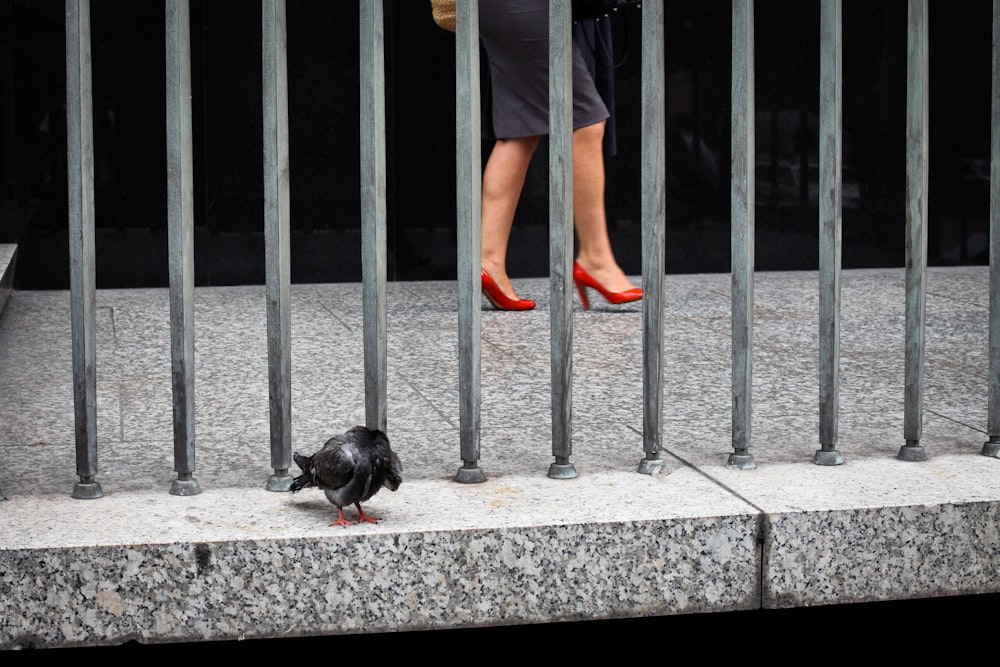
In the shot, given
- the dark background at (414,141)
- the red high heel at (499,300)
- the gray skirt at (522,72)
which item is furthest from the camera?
the dark background at (414,141)

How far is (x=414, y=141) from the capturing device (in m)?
7.31

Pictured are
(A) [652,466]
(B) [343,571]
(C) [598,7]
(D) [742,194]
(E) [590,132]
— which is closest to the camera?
(B) [343,571]

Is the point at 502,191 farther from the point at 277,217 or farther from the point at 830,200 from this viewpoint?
the point at 277,217

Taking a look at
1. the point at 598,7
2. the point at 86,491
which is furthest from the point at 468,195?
the point at 598,7

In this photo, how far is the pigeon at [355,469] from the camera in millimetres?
2504

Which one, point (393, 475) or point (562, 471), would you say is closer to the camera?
point (393, 475)

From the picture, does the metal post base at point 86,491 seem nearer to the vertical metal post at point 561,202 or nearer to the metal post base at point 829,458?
the vertical metal post at point 561,202

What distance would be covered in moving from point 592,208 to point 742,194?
3156mm

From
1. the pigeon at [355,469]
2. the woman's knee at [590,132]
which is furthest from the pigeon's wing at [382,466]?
the woman's knee at [590,132]

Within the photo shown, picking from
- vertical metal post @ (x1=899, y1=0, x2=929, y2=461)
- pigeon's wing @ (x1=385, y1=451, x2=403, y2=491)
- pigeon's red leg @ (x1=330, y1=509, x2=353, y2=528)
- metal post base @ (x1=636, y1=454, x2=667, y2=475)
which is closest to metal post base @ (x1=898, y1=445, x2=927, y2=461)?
vertical metal post @ (x1=899, y1=0, x2=929, y2=461)

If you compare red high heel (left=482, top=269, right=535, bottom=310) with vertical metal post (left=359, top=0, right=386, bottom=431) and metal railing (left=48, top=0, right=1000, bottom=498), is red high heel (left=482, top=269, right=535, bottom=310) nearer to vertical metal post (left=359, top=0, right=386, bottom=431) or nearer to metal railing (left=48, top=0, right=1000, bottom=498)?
metal railing (left=48, top=0, right=1000, bottom=498)

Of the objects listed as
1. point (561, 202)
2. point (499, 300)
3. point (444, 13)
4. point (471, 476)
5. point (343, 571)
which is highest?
point (444, 13)

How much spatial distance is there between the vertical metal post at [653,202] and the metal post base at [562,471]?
7.9 inches

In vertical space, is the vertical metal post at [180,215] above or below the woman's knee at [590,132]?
below
